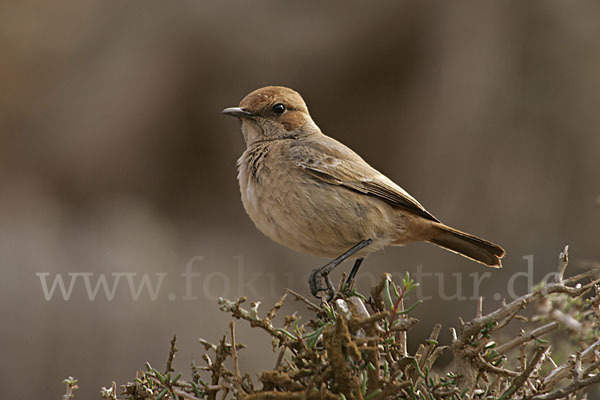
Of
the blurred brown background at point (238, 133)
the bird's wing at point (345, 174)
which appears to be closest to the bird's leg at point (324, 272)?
the bird's wing at point (345, 174)

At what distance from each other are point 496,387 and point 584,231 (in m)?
6.90

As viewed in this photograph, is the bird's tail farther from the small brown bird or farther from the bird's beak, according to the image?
the bird's beak

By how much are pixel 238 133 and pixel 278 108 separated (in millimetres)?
4631

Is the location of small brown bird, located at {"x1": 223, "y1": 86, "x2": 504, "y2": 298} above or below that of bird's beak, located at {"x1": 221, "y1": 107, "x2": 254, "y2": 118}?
below

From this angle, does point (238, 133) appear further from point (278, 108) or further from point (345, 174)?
point (345, 174)

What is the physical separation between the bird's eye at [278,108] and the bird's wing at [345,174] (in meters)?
0.31

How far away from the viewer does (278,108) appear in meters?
4.27

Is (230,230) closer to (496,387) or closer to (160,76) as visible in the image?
(160,76)

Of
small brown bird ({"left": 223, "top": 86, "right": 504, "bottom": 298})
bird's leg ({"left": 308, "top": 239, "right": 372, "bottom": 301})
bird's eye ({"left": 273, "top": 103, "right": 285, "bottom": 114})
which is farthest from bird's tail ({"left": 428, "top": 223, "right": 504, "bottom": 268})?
bird's eye ({"left": 273, "top": 103, "right": 285, "bottom": 114})

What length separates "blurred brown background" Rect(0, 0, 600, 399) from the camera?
8188 mm

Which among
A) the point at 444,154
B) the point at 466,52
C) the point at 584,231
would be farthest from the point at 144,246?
the point at 584,231

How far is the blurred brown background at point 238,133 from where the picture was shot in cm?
819

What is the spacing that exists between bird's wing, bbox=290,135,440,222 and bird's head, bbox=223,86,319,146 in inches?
9.8

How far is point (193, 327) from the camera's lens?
790 centimetres
